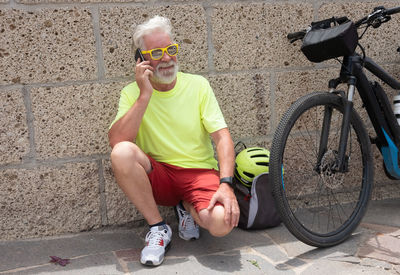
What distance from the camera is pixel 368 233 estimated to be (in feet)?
9.55

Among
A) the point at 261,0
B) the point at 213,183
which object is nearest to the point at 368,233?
the point at 213,183

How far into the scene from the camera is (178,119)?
2.81m

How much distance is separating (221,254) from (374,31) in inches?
85.9

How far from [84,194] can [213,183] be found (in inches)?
36.5

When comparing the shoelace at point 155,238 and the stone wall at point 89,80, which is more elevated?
the stone wall at point 89,80

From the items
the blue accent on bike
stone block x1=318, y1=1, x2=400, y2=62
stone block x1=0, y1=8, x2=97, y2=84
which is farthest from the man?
stone block x1=318, y1=1, x2=400, y2=62

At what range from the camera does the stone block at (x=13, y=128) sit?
9.32 ft

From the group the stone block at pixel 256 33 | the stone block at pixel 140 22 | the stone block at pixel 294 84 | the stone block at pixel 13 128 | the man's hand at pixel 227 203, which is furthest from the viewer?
the stone block at pixel 294 84

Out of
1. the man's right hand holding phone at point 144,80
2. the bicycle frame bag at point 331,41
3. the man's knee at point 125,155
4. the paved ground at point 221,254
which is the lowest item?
the paved ground at point 221,254

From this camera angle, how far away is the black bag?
2.98m

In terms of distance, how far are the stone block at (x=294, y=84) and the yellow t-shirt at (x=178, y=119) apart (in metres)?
0.73

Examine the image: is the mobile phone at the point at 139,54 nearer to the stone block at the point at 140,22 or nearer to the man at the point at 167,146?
the man at the point at 167,146

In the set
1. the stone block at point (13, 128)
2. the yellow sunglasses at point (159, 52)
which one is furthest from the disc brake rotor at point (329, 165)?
the stone block at point (13, 128)

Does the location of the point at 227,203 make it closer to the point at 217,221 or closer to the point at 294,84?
the point at 217,221
